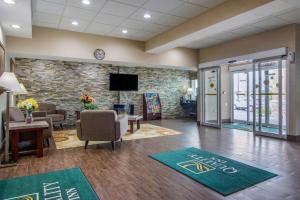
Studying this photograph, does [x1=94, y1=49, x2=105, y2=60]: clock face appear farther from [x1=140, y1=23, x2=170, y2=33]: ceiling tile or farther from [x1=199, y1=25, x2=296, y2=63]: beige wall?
[x1=199, y1=25, x2=296, y2=63]: beige wall

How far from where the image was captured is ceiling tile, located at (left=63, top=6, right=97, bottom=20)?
4.55 metres

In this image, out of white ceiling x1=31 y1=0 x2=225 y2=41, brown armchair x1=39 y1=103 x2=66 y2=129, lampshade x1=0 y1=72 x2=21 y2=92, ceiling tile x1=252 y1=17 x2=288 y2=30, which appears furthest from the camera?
brown armchair x1=39 y1=103 x2=66 y2=129

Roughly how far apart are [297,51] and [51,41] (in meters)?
6.81

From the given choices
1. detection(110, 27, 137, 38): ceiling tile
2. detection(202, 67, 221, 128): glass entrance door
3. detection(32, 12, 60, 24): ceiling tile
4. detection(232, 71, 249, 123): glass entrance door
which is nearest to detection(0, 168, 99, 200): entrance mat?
detection(32, 12, 60, 24): ceiling tile

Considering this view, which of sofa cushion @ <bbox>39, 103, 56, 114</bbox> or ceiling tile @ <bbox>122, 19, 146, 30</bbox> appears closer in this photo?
ceiling tile @ <bbox>122, 19, 146, 30</bbox>

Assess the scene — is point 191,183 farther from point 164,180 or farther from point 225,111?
point 225,111

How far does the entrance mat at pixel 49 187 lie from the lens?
95.7 inches

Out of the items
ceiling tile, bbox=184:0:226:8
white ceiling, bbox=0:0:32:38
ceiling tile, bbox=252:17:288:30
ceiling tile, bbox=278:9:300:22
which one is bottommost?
white ceiling, bbox=0:0:32:38

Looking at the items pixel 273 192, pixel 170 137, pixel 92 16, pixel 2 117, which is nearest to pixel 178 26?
pixel 92 16

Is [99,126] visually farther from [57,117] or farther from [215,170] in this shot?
[57,117]

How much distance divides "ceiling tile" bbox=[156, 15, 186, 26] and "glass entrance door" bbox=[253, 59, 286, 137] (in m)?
2.87

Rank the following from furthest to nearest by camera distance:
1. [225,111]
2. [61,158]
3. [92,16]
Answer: [225,111] < [92,16] < [61,158]

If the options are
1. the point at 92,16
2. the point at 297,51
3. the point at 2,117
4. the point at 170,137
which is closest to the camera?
the point at 2,117

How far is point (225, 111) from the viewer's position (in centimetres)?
891
